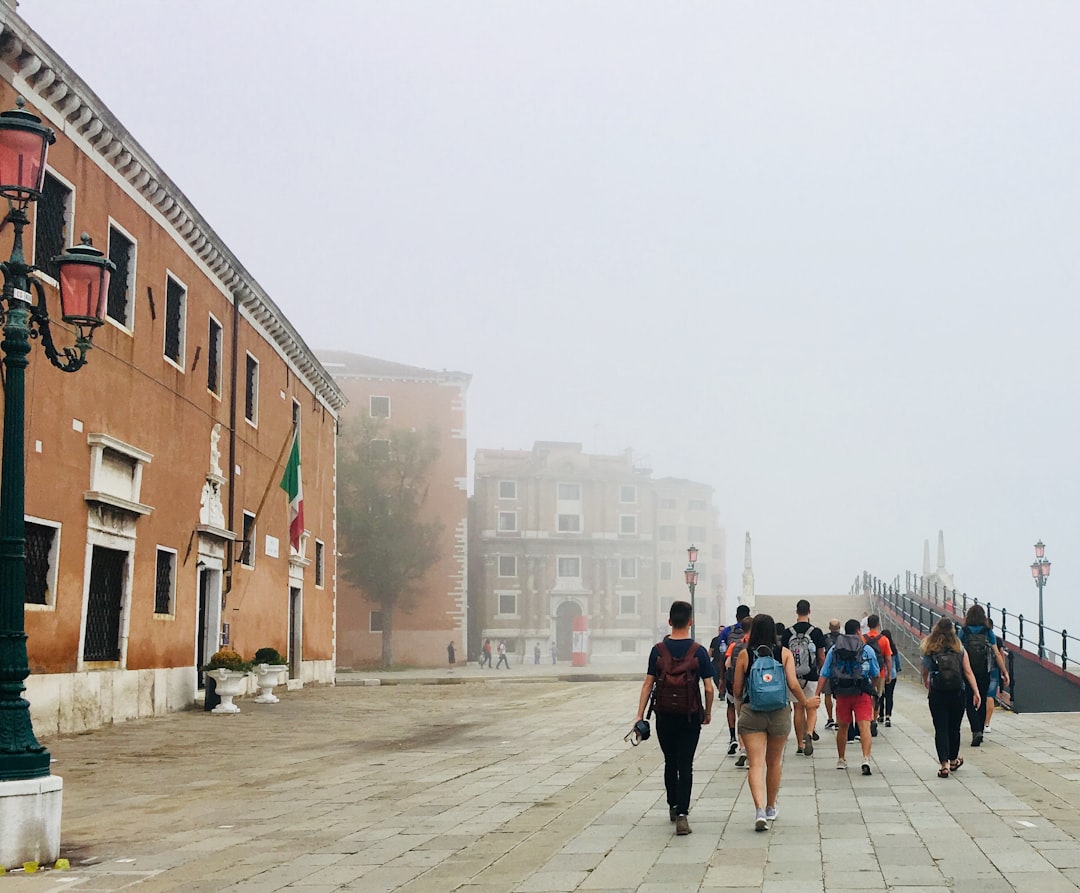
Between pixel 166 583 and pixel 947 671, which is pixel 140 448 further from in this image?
pixel 947 671

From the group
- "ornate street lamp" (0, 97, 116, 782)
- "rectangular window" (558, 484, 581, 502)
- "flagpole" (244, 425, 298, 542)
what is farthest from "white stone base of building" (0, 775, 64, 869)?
"rectangular window" (558, 484, 581, 502)

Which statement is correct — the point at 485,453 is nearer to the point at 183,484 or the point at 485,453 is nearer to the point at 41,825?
the point at 183,484

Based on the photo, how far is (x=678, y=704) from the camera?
340 inches

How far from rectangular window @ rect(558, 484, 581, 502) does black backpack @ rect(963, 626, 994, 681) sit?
213 ft

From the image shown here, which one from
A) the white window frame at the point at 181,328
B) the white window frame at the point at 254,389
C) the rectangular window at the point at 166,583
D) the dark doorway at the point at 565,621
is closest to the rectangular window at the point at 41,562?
the rectangular window at the point at 166,583

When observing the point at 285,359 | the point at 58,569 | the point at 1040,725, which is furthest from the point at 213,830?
the point at 285,359

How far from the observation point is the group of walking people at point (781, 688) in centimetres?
872

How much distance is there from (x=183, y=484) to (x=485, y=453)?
2341 inches

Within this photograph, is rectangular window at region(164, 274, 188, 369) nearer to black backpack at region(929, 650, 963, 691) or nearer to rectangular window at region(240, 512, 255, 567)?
rectangular window at region(240, 512, 255, 567)

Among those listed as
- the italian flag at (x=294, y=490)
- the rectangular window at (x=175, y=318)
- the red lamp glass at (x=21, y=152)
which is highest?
the rectangular window at (x=175, y=318)

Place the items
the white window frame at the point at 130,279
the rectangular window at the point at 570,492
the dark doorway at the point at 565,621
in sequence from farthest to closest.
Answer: the rectangular window at the point at 570,492 < the dark doorway at the point at 565,621 < the white window frame at the point at 130,279

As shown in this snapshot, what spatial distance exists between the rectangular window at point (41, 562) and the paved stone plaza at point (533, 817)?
6.10ft

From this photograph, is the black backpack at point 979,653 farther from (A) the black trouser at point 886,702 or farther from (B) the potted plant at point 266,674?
(B) the potted plant at point 266,674

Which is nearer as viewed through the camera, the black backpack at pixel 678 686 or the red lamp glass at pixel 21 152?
the red lamp glass at pixel 21 152
